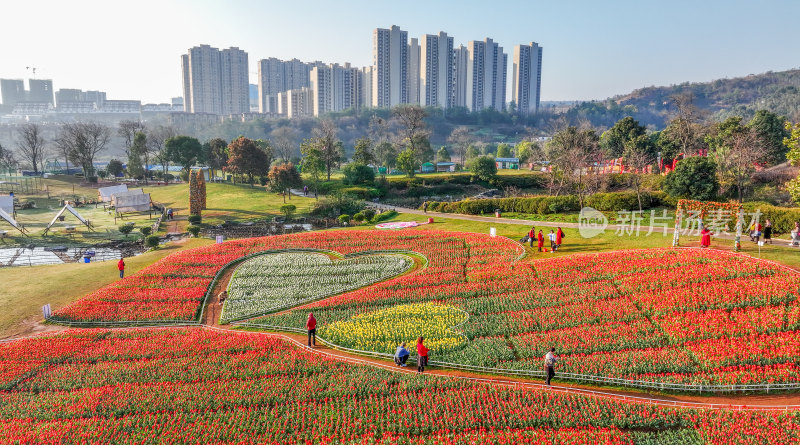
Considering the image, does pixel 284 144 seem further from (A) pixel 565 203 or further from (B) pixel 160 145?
(A) pixel 565 203

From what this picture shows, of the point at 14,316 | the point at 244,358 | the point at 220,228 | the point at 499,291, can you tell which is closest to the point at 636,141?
the point at 499,291

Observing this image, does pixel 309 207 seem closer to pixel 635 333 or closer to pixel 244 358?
pixel 244 358

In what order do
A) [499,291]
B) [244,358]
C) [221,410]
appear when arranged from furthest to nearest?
[499,291] → [244,358] → [221,410]

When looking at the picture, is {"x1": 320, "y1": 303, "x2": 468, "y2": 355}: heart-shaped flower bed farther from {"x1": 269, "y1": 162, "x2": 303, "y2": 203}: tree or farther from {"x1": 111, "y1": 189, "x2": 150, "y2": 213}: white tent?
{"x1": 111, "y1": 189, "x2": 150, "y2": 213}: white tent

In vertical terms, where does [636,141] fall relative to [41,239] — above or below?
above

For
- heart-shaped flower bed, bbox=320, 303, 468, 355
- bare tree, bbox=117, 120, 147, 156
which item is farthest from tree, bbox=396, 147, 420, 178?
heart-shaped flower bed, bbox=320, 303, 468, 355

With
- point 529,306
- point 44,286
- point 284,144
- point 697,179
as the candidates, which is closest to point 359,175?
point 697,179

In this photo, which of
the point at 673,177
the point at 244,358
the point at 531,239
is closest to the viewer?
the point at 244,358
